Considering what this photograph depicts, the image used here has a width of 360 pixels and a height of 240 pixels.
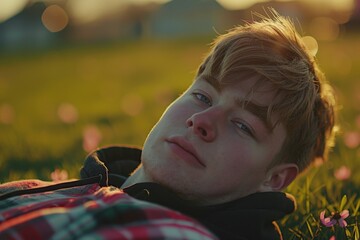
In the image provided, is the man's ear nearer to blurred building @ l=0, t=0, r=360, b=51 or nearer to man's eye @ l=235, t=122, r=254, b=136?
man's eye @ l=235, t=122, r=254, b=136

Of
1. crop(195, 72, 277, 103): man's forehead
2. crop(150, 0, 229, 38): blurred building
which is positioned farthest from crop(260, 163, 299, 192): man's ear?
crop(150, 0, 229, 38): blurred building

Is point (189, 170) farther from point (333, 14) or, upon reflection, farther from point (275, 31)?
point (333, 14)

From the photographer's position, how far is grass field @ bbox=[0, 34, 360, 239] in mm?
3426

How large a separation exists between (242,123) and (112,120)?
A: 501 centimetres

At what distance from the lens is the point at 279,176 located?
2799mm

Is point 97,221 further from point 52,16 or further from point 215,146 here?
point 52,16

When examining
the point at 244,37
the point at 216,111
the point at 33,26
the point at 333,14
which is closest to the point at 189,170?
the point at 216,111

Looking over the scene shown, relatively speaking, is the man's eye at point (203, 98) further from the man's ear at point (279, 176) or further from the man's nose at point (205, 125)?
the man's ear at point (279, 176)

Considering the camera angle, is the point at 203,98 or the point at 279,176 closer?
the point at 203,98

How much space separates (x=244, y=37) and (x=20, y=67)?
17.6m

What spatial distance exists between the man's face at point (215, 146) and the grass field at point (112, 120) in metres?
0.47

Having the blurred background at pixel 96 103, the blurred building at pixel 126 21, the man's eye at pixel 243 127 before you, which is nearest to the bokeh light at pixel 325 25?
the blurred building at pixel 126 21

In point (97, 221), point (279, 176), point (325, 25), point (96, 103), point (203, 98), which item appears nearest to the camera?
point (97, 221)

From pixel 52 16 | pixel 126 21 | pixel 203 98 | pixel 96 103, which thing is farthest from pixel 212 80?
pixel 126 21
